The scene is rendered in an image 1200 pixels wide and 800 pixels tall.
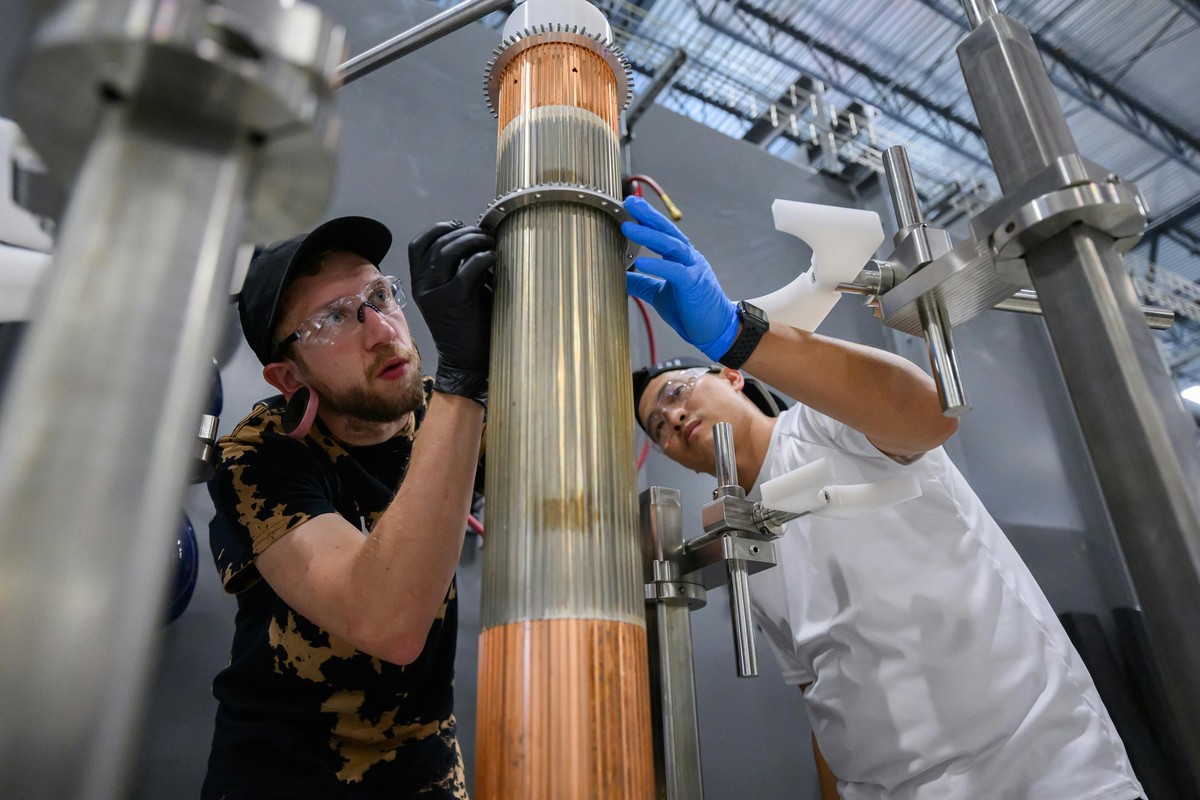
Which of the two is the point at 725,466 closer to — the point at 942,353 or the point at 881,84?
the point at 942,353

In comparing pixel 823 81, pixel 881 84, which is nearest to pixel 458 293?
Result: pixel 823 81

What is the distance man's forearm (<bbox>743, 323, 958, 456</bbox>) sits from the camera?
3.05ft

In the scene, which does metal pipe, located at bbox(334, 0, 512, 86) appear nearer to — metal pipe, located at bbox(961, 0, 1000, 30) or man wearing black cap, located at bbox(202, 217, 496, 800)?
man wearing black cap, located at bbox(202, 217, 496, 800)

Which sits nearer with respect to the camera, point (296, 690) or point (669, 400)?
point (296, 690)

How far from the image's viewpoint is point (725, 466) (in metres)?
0.85

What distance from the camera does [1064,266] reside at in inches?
15.5

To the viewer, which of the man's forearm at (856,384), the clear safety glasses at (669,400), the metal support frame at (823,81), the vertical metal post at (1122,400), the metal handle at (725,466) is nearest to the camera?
the vertical metal post at (1122,400)

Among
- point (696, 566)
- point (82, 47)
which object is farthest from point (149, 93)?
point (696, 566)

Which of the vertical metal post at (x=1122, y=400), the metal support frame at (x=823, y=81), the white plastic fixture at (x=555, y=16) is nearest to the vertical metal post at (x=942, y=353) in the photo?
the vertical metal post at (x=1122, y=400)

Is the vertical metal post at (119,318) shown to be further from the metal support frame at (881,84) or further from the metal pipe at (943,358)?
the metal support frame at (881,84)

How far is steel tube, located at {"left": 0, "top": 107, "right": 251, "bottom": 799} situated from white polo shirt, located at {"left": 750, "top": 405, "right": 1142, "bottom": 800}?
3.48ft

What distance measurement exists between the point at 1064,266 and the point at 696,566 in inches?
19.1

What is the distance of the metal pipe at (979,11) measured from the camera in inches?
18.8

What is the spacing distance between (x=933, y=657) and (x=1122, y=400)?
2.95 ft
